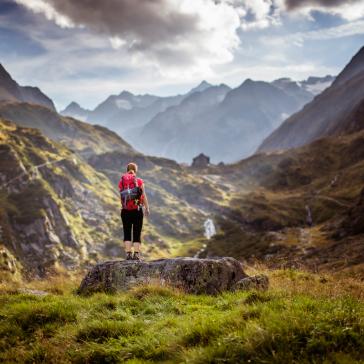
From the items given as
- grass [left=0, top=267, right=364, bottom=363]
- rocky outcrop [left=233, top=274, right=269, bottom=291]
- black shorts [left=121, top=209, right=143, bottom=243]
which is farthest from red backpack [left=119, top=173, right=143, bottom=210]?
rocky outcrop [left=233, top=274, right=269, bottom=291]

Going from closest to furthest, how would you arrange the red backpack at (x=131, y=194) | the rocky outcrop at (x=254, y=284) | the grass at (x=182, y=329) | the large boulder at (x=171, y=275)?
the grass at (x=182, y=329) → the rocky outcrop at (x=254, y=284) → the large boulder at (x=171, y=275) → the red backpack at (x=131, y=194)

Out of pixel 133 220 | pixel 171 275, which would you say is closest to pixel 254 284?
pixel 171 275

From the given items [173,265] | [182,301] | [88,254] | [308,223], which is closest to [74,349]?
[182,301]

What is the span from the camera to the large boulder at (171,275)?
12734 millimetres

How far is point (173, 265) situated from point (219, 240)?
17051 centimetres

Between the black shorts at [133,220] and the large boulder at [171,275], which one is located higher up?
the black shorts at [133,220]

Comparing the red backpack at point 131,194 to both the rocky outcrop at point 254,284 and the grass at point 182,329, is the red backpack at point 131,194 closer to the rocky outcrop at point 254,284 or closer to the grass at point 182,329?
the grass at point 182,329

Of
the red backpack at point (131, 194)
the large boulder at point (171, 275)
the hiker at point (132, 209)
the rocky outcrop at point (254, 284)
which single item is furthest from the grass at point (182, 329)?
the red backpack at point (131, 194)

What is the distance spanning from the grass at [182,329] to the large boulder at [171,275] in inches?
57.5

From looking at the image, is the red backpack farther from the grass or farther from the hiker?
the grass

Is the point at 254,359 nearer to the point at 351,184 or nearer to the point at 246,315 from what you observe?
the point at 246,315

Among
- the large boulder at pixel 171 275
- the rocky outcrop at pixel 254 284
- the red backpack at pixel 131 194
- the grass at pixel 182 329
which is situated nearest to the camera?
the grass at pixel 182 329

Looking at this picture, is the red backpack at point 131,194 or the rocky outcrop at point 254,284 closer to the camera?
the rocky outcrop at point 254,284

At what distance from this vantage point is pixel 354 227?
10981 cm
